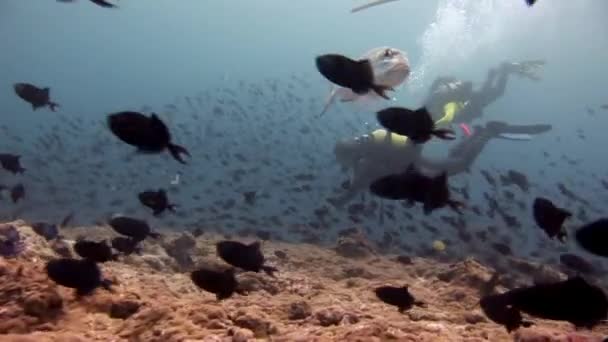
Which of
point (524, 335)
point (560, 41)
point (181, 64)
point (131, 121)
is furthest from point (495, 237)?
point (181, 64)

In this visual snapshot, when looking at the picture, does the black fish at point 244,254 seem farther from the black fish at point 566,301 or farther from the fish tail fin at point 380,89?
the black fish at point 566,301

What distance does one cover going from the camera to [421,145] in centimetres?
1492

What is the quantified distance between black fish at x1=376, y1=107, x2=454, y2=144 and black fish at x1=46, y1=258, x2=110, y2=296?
2966 mm

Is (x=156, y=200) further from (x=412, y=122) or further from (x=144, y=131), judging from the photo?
(x=412, y=122)

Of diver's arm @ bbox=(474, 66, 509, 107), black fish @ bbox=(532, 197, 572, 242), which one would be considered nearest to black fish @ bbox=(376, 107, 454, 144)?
black fish @ bbox=(532, 197, 572, 242)

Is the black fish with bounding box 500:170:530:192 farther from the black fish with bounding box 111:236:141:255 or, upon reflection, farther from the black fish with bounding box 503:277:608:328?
the black fish with bounding box 503:277:608:328

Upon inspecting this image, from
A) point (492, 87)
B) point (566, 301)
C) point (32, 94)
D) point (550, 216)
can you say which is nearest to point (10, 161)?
point (32, 94)

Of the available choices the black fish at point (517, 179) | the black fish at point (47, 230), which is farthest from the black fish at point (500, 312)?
the black fish at point (517, 179)

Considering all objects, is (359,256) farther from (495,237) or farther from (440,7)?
(440,7)

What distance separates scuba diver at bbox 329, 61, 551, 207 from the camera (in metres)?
14.0

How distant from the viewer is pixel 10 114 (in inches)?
3755

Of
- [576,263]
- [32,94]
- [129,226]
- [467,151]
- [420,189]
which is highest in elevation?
[32,94]

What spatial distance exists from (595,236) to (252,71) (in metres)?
165

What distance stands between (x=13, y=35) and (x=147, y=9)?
31.8 m
